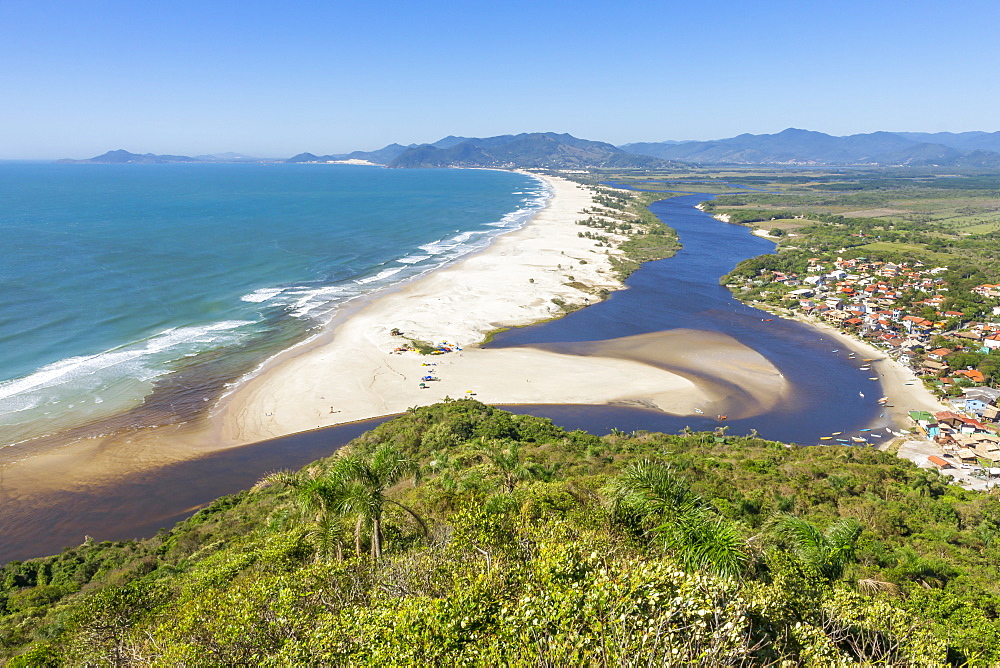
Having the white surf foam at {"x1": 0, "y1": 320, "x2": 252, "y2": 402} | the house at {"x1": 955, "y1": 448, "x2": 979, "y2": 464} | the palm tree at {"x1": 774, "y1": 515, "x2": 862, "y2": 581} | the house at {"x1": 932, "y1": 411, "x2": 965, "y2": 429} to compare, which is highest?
the palm tree at {"x1": 774, "y1": 515, "x2": 862, "y2": 581}

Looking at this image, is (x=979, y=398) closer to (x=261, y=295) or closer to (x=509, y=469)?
(x=509, y=469)

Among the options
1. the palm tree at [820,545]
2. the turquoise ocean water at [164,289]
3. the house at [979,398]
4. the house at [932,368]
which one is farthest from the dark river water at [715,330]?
the turquoise ocean water at [164,289]

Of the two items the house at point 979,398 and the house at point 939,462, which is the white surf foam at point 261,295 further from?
the house at point 979,398

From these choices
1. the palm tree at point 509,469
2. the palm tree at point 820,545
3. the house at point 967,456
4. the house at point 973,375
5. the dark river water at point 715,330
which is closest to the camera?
the palm tree at point 820,545

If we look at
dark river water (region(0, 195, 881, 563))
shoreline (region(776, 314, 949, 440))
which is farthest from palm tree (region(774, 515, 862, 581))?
shoreline (region(776, 314, 949, 440))

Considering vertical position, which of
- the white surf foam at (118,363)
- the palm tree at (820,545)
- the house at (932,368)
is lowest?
the house at (932,368)

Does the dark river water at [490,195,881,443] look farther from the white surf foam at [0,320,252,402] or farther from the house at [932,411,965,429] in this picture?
the white surf foam at [0,320,252,402]

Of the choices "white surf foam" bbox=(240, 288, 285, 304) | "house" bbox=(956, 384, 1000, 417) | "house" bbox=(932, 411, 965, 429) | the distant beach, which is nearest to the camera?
the distant beach

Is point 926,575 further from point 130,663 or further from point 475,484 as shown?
point 130,663
